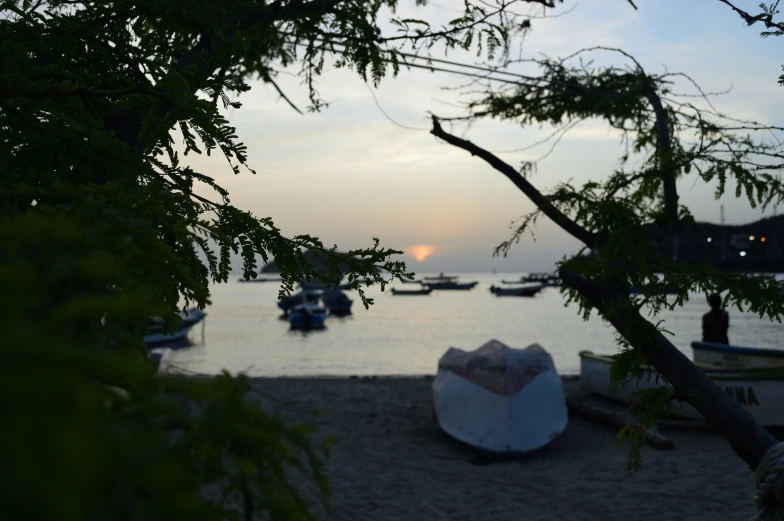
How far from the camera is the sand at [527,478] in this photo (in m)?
9.96

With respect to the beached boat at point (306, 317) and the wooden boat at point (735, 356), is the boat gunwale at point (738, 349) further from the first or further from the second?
the beached boat at point (306, 317)

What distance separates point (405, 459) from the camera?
42.3 ft

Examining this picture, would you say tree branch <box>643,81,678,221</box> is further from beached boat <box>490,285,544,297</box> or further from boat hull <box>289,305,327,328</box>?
beached boat <box>490,285,544,297</box>

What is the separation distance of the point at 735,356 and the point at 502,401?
6.99 metres

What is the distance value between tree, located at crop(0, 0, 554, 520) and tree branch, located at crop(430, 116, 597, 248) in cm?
289

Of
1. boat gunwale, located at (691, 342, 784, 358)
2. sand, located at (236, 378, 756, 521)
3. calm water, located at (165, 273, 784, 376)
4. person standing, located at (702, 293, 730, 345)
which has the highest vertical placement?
person standing, located at (702, 293, 730, 345)

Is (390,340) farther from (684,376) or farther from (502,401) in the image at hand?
(684,376)

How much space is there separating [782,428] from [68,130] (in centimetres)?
1586

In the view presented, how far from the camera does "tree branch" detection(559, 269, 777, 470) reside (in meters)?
4.81

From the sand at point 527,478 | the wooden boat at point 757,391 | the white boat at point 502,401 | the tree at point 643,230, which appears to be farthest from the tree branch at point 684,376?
the wooden boat at point 757,391

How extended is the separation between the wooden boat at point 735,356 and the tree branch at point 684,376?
11953mm

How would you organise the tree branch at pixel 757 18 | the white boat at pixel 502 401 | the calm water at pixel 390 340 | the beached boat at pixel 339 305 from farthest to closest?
the beached boat at pixel 339 305, the calm water at pixel 390 340, the white boat at pixel 502 401, the tree branch at pixel 757 18

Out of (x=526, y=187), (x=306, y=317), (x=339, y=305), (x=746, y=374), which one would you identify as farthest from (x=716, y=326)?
(x=339, y=305)

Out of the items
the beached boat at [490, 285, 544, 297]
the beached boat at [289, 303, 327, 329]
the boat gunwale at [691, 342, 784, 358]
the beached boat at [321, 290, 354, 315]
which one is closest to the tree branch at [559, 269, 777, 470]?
the boat gunwale at [691, 342, 784, 358]
